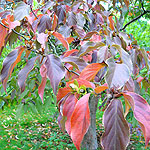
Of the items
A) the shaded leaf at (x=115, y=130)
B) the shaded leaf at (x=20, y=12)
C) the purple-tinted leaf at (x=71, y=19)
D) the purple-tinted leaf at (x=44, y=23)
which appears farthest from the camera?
the purple-tinted leaf at (x=71, y=19)

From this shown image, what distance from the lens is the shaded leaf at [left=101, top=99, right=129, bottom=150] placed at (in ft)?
1.35

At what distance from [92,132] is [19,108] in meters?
1.40

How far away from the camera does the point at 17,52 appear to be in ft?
2.22

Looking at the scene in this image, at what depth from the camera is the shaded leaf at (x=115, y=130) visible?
41 centimetres

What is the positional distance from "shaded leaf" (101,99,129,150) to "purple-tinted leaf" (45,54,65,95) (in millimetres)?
213

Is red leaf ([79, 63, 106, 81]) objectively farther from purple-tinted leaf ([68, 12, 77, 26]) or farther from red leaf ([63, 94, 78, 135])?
purple-tinted leaf ([68, 12, 77, 26])

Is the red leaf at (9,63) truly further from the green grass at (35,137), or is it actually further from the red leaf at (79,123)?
the green grass at (35,137)

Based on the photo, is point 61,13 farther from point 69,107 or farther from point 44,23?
point 69,107

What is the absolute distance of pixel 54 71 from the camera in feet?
1.97

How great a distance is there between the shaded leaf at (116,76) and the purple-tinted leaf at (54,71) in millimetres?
186

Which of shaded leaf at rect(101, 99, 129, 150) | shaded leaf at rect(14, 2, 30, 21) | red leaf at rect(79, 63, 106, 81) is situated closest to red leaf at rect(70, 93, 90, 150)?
shaded leaf at rect(101, 99, 129, 150)

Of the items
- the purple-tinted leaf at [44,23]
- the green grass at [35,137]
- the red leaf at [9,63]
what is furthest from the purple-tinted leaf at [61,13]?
the green grass at [35,137]

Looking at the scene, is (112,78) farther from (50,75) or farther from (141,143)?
(141,143)

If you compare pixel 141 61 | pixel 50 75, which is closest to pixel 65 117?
pixel 50 75
